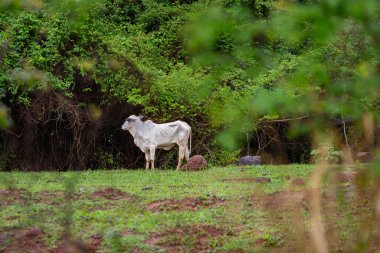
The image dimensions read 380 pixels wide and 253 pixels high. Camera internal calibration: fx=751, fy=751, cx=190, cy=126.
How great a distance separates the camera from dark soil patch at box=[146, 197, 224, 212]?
32.3 feet

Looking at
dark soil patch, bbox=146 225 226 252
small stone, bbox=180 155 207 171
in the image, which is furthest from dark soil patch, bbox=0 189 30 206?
small stone, bbox=180 155 207 171

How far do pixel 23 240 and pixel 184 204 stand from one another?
2710mm

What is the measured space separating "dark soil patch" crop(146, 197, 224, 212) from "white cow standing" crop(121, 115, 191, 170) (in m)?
5.64

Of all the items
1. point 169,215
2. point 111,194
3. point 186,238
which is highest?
point 111,194

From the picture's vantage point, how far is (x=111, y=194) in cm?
1055

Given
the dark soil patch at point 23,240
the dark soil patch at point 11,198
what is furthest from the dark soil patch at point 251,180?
the dark soil patch at point 23,240

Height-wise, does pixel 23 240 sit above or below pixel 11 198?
below

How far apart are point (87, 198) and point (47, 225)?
1.57 metres

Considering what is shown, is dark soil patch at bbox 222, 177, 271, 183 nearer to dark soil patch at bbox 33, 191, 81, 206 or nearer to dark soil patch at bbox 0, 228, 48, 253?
dark soil patch at bbox 33, 191, 81, 206

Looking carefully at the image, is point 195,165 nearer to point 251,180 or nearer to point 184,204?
point 251,180

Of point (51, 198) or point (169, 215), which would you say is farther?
point (51, 198)

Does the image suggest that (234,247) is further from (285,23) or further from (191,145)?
(191,145)

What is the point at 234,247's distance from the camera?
819 centimetres

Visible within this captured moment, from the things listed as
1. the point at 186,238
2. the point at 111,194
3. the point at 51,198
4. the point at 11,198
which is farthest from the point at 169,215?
the point at 11,198
